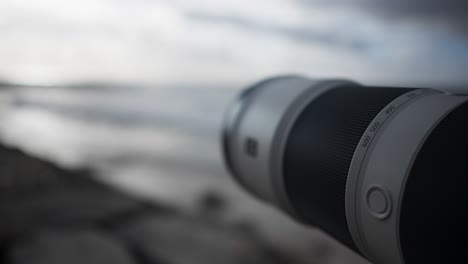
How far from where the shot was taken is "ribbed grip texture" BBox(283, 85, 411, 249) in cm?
86

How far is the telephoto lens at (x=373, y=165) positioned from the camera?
691 mm

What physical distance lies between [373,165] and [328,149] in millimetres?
155

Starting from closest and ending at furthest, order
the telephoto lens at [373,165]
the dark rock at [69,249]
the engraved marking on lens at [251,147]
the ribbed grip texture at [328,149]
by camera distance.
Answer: the telephoto lens at [373,165] → the ribbed grip texture at [328,149] → the engraved marking on lens at [251,147] → the dark rock at [69,249]

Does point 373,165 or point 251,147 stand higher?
point 373,165

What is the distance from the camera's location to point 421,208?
2.27 feet

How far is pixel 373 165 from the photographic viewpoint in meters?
0.76

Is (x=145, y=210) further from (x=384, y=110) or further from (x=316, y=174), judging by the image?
(x=384, y=110)

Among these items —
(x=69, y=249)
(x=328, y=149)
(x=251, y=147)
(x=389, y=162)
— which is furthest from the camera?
(x=69, y=249)

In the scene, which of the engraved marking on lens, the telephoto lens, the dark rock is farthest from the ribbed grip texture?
the dark rock

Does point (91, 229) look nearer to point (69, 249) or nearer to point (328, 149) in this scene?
point (69, 249)

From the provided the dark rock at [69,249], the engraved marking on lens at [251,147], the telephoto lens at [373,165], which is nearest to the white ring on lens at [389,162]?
the telephoto lens at [373,165]

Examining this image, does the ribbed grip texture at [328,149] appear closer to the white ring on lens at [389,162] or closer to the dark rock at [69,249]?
the white ring on lens at [389,162]

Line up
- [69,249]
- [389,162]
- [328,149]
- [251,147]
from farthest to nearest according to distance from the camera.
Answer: [69,249], [251,147], [328,149], [389,162]

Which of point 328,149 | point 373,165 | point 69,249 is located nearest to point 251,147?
point 328,149
